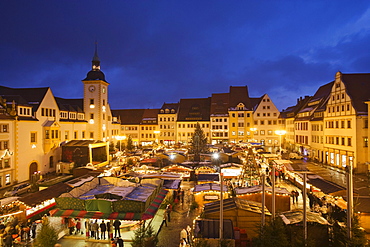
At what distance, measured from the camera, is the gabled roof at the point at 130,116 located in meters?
70.6

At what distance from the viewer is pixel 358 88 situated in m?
32.7

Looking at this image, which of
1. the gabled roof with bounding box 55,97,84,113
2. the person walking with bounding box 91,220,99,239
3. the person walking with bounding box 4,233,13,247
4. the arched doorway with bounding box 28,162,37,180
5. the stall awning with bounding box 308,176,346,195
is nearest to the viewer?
the person walking with bounding box 4,233,13,247

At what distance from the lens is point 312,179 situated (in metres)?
19.0

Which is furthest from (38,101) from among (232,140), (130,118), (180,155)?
(232,140)

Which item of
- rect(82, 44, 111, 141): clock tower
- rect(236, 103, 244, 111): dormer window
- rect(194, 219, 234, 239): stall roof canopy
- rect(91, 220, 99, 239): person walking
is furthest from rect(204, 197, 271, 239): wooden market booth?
rect(236, 103, 244, 111): dormer window

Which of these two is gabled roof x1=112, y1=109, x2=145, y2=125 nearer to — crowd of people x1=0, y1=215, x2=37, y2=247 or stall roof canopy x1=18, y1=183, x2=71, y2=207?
stall roof canopy x1=18, y1=183, x2=71, y2=207

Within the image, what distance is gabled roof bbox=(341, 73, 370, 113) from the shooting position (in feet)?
101

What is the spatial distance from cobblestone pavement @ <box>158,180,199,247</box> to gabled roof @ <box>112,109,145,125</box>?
5235cm

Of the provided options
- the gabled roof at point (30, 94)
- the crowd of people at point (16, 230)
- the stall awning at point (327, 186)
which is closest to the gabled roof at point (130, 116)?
the gabled roof at point (30, 94)

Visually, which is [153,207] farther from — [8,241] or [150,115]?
[150,115]

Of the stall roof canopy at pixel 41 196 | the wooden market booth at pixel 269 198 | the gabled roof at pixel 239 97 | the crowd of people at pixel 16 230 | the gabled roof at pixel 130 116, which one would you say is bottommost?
the crowd of people at pixel 16 230

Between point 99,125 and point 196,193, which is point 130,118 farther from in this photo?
point 196,193

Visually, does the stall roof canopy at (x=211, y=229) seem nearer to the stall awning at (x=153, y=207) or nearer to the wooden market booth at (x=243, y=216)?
the wooden market booth at (x=243, y=216)

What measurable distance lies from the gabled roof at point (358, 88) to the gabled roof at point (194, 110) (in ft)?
119
